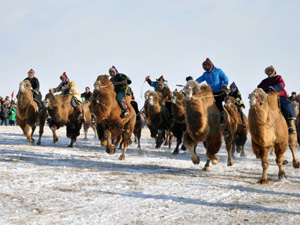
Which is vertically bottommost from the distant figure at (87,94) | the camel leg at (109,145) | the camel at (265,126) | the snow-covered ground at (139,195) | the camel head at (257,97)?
the snow-covered ground at (139,195)

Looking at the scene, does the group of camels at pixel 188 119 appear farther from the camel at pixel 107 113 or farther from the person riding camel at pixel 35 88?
the person riding camel at pixel 35 88

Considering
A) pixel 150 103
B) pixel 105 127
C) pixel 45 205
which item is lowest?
pixel 45 205

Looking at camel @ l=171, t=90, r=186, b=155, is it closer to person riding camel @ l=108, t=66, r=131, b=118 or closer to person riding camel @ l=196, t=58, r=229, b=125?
person riding camel @ l=108, t=66, r=131, b=118

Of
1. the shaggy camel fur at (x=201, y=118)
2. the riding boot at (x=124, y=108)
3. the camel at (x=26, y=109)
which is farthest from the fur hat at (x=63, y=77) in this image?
the shaggy camel fur at (x=201, y=118)

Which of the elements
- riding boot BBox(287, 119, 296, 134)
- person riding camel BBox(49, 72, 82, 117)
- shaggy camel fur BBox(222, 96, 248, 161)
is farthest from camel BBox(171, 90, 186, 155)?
riding boot BBox(287, 119, 296, 134)

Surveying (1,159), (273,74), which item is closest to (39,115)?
(1,159)

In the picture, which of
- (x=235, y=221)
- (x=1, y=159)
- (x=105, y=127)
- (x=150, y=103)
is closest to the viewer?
(x=235, y=221)

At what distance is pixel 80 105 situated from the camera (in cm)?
1578

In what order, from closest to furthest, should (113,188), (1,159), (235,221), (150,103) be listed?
(235,221) < (113,188) < (1,159) < (150,103)

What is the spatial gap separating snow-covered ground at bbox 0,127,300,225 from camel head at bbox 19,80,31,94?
458 cm

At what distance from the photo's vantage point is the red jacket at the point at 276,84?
9133 mm

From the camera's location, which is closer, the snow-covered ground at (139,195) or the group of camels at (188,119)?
the snow-covered ground at (139,195)

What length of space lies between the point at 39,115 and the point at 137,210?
10.7 meters

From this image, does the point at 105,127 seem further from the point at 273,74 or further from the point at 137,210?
the point at 137,210
